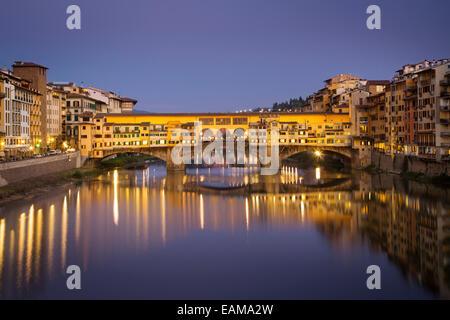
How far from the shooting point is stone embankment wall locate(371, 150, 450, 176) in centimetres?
2742

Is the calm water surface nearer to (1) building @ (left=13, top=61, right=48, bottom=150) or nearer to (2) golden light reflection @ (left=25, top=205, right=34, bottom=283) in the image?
(2) golden light reflection @ (left=25, top=205, right=34, bottom=283)

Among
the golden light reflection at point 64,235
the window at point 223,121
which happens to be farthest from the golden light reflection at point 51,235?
the window at point 223,121

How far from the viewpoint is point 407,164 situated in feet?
104

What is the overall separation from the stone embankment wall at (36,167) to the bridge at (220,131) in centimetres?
469

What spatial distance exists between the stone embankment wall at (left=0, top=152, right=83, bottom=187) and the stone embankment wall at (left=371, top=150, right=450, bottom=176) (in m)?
23.4

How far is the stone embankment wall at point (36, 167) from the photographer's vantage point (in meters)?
24.6

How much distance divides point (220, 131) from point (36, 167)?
18.1 m

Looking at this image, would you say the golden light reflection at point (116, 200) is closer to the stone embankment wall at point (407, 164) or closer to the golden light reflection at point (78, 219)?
the golden light reflection at point (78, 219)

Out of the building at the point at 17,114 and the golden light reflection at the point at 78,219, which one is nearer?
the golden light reflection at the point at 78,219

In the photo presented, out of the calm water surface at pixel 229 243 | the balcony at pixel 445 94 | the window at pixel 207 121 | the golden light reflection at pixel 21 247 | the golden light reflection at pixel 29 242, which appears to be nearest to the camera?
the calm water surface at pixel 229 243

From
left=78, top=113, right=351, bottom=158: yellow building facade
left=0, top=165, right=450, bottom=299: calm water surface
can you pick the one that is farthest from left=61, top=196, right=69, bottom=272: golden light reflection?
left=78, top=113, right=351, bottom=158: yellow building facade

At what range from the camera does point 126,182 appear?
33.6m
